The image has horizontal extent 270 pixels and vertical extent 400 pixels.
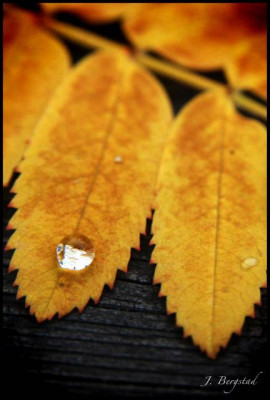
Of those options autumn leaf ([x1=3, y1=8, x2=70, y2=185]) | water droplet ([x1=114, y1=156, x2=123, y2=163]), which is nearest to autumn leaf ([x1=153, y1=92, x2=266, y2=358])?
water droplet ([x1=114, y1=156, x2=123, y2=163])

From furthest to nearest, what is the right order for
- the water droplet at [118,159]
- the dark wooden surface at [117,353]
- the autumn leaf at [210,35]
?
1. the autumn leaf at [210,35]
2. the water droplet at [118,159]
3. the dark wooden surface at [117,353]

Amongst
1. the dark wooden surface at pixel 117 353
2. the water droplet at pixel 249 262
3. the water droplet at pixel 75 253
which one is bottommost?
the dark wooden surface at pixel 117 353

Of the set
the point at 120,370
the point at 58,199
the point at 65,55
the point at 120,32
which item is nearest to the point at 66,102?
the point at 65,55

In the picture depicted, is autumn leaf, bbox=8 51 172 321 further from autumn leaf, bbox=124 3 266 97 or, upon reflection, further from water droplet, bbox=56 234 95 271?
autumn leaf, bbox=124 3 266 97

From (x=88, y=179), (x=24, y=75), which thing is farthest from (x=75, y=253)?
(x=24, y=75)

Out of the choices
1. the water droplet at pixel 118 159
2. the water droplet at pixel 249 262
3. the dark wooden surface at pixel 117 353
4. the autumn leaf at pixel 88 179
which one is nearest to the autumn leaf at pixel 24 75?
the autumn leaf at pixel 88 179

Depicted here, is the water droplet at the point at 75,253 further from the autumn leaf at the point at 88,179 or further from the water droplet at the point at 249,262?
the water droplet at the point at 249,262
